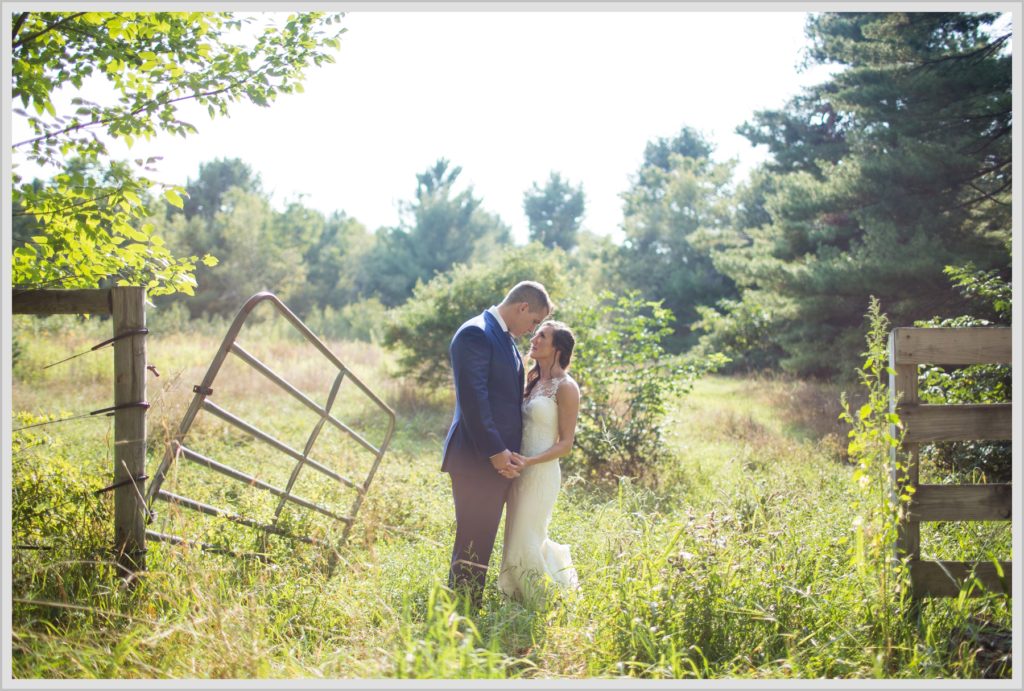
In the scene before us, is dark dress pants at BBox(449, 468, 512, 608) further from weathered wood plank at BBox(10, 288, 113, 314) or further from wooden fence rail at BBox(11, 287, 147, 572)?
weathered wood plank at BBox(10, 288, 113, 314)

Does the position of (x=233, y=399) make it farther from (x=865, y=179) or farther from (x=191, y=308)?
(x=191, y=308)

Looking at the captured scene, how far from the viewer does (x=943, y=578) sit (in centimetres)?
325

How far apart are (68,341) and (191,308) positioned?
12.1 meters

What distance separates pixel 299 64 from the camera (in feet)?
14.3

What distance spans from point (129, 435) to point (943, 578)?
3826 millimetres

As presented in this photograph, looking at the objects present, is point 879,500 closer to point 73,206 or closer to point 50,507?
point 73,206

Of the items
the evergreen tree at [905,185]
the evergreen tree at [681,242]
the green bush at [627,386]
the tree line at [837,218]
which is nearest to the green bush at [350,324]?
the tree line at [837,218]

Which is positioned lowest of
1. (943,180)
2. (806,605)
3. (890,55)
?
(806,605)

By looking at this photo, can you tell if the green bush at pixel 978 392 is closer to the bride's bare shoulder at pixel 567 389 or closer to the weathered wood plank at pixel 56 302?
the bride's bare shoulder at pixel 567 389

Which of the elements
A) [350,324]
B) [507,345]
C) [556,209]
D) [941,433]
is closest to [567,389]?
[507,345]

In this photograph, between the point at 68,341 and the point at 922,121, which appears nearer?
the point at 922,121

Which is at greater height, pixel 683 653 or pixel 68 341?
pixel 68 341

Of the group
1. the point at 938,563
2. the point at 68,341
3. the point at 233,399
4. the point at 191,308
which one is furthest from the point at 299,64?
the point at 191,308

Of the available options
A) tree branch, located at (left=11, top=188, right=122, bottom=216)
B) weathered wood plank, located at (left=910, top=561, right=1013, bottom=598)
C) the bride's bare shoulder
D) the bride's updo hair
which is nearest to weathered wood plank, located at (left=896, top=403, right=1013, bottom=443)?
weathered wood plank, located at (left=910, top=561, right=1013, bottom=598)
